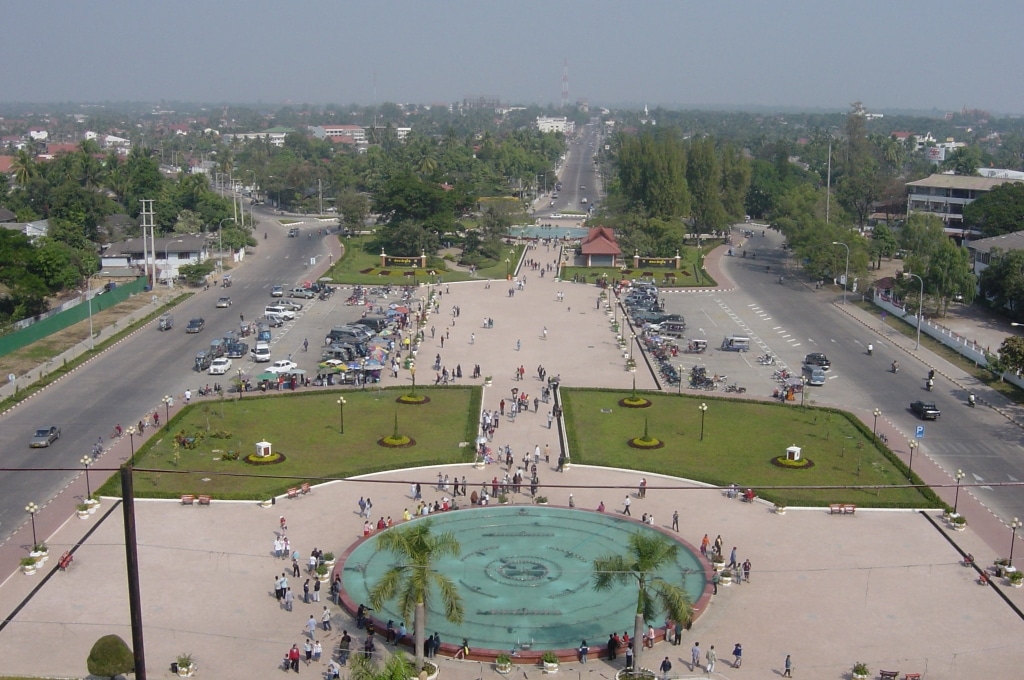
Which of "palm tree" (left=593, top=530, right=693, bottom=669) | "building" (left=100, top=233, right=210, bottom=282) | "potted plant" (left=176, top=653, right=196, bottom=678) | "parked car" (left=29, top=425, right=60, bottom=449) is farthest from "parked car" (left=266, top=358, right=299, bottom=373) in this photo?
"building" (left=100, top=233, right=210, bottom=282)

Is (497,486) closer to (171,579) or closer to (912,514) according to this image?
(171,579)

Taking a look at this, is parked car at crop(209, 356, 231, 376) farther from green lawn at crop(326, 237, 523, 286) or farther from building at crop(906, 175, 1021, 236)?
building at crop(906, 175, 1021, 236)

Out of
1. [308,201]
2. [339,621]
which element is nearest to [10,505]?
[339,621]

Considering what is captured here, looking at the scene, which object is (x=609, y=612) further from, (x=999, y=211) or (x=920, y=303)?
(x=999, y=211)

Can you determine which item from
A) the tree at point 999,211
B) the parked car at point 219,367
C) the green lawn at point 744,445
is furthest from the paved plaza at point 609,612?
the tree at point 999,211

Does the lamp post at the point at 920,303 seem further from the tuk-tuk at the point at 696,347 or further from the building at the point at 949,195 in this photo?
the building at the point at 949,195

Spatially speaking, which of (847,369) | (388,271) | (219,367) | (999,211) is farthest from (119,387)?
(999,211)
